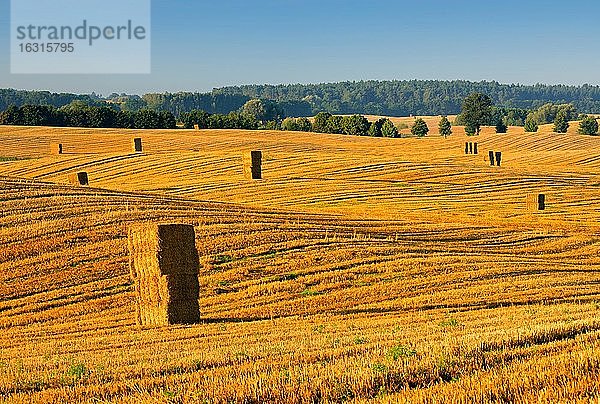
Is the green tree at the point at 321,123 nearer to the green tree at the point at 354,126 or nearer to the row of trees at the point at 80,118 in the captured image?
the green tree at the point at 354,126

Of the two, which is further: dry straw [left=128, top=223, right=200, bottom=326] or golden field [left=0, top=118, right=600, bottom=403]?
dry straw [left=128, top=223, right=200, bottom=326]

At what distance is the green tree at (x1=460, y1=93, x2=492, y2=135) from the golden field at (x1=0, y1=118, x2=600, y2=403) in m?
68.8

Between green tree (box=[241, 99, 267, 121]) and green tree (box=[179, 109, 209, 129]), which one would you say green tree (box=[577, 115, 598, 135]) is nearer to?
green tree (box=[179, 109, 209, 129])

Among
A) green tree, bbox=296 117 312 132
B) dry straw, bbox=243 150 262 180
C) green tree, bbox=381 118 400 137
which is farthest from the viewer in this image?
green tree, bbox=296 117 312 132

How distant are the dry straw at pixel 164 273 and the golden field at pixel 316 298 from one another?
1.79ft

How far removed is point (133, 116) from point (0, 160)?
3573 centimetres

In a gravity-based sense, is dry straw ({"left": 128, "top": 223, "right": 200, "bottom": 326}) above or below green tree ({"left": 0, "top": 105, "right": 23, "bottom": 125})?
below

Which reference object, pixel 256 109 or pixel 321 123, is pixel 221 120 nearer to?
pixel 321 123

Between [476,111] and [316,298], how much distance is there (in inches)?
3860

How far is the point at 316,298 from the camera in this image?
1775 centimetres

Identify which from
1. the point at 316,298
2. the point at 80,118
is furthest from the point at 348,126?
the point at 316,298

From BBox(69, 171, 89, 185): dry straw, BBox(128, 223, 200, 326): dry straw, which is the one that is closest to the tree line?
BBox(69, 171, 89, 185): dry straw

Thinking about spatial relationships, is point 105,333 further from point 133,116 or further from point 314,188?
point 133,116

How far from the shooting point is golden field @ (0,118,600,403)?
7223mm
